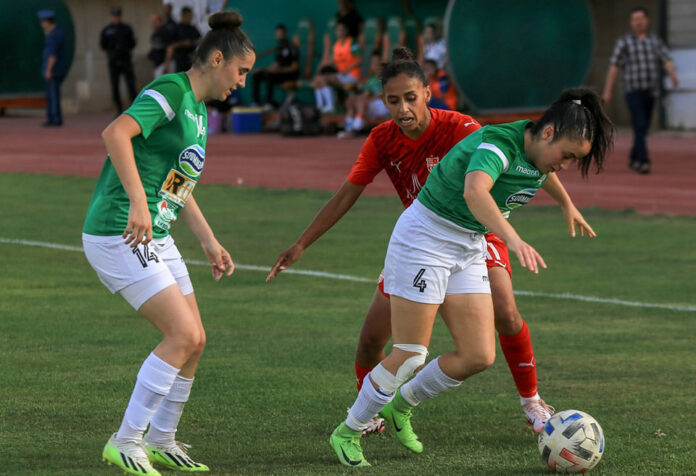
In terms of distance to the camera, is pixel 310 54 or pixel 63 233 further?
pixel 310 54

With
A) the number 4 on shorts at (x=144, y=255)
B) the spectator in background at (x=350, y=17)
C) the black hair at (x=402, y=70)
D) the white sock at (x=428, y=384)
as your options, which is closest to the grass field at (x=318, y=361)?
the white sock at (x=428, y=384)

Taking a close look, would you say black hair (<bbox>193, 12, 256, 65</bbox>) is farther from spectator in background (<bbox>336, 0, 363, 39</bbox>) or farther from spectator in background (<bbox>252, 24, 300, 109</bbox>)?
spectator in background (<bbox>252, 24, 300, 109</bbox>)

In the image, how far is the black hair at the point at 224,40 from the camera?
18.5ft

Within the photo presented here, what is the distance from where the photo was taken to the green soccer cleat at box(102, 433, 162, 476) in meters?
5.58

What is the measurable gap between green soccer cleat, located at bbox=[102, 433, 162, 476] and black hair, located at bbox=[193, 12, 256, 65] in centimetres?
169

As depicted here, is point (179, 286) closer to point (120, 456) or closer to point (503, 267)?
point (120, 456)

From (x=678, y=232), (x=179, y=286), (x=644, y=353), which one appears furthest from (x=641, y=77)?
(x=179, y=286)

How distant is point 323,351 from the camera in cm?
853

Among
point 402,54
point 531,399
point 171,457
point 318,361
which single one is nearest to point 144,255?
point 171,457

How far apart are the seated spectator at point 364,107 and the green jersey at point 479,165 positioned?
784 inches

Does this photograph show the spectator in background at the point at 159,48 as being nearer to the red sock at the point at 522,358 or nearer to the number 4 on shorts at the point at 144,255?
the red sock at the point at 522,358

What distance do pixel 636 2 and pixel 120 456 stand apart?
79.4 ft

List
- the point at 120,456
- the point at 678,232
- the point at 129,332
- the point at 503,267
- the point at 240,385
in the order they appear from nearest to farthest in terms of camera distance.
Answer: the point at 120,456, the point at 503,267, the point at 240,385, the point at 129,332, the point at 678,232

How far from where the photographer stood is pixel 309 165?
2139cm
